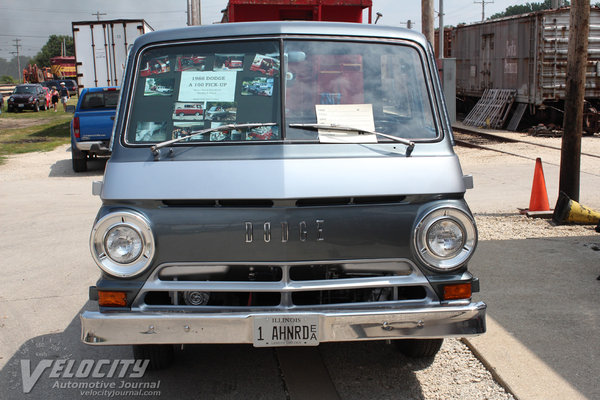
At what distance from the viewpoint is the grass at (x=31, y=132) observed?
69.8 ft

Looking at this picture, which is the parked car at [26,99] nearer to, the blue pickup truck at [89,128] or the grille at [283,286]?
the blue pickup truck at [89,128]

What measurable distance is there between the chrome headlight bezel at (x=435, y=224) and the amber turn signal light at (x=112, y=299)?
155 centimetres

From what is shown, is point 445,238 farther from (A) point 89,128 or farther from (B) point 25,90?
(B) point 25,90

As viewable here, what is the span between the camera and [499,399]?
3.90 meters

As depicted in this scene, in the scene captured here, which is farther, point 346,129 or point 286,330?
point 346,129

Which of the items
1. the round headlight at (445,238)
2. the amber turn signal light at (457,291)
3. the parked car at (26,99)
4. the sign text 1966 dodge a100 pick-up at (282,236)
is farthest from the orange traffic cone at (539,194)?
the parked car at (26,99)

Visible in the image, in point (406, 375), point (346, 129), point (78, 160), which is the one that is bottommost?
point (406, 375)

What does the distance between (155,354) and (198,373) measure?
313mm

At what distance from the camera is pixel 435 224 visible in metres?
3.51

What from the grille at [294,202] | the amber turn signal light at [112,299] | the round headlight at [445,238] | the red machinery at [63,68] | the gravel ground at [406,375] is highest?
the red machinery at [63,68]

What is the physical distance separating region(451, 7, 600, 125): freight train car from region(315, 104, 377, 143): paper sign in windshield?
17.5 meters

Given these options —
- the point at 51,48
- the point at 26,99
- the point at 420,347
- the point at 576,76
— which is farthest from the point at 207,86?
the point at 51,48

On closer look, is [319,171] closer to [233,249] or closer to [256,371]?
[233,249]

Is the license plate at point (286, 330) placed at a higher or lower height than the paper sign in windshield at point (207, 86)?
lower
